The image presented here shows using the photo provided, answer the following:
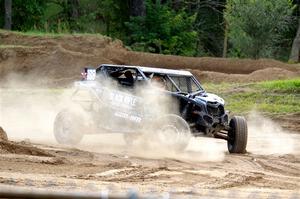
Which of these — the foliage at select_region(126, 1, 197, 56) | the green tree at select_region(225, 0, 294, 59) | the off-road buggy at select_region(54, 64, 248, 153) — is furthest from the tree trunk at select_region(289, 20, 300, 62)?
the off-road buggy at select_region(54, 64, 248, 153)

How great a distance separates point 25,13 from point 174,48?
915 centimetres

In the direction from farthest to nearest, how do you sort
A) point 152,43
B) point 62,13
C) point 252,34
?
1. point 62,13
2. point 152,43
3. point 252,34

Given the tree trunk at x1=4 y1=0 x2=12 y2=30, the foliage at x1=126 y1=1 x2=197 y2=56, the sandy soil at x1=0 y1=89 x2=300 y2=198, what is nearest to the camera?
the sandy soil at x1=0 y1=89 x2=300 y2=198

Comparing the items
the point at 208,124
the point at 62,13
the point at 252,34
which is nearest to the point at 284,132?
the point at 208,124

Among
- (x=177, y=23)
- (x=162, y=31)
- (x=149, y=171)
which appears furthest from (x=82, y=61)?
(x=149, y=171)

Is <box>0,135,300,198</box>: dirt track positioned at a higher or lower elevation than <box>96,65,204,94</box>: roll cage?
lower

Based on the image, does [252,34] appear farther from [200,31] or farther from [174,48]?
[200,31]

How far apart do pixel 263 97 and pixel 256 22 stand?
14676mm

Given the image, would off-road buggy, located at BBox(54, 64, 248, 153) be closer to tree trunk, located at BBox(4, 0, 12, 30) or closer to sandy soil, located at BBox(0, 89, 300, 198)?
sandy soil, located at BBox(0, 89, 300, 198)

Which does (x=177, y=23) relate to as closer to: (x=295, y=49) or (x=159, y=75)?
(x=295, y=49)

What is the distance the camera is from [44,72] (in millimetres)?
33562

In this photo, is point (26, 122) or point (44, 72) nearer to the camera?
point (26, 122)

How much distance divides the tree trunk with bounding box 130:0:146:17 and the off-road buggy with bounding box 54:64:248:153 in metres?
29.9

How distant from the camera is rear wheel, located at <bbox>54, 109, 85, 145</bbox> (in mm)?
17031
